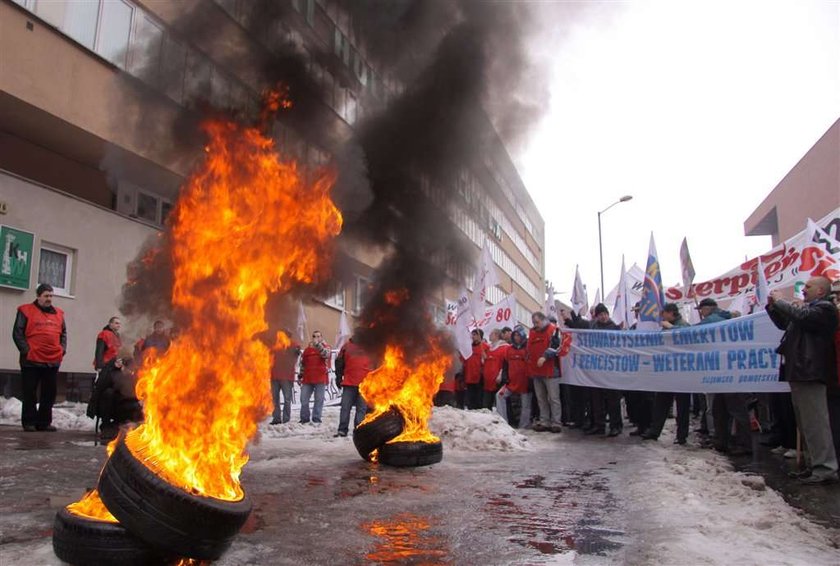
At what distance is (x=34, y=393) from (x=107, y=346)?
3.78 ft

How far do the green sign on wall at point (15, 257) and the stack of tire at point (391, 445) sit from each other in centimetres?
816

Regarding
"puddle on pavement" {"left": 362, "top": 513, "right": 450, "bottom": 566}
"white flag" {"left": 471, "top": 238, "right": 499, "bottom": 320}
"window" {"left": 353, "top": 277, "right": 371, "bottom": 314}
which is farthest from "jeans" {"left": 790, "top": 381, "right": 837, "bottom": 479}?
"white flag" {"left": 471, "top": 238, "right": 499, "bottom": 320}

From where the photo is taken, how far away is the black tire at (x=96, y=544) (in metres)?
3.18

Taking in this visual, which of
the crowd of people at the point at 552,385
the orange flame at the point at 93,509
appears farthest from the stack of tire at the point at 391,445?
the orange flame at the point at 93,509

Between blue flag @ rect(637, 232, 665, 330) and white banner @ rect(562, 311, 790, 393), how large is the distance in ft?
2.37

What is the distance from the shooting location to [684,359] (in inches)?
370

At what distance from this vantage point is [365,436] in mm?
7129

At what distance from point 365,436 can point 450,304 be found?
751cm

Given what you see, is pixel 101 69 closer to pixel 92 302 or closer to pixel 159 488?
pixel 92 302

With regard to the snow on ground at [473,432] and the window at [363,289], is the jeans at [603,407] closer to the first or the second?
the snow on ground at [473,432]

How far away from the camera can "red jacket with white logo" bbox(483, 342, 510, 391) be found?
12417mm

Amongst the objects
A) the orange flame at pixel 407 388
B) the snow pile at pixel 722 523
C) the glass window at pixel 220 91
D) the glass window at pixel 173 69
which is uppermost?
the glass window at pixel 173 69

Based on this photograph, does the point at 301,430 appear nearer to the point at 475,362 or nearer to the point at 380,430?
the point at 475,362

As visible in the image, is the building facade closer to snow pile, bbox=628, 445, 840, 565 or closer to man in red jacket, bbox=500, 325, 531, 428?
man in red jacket, bbox=500, 325, 531, 428
